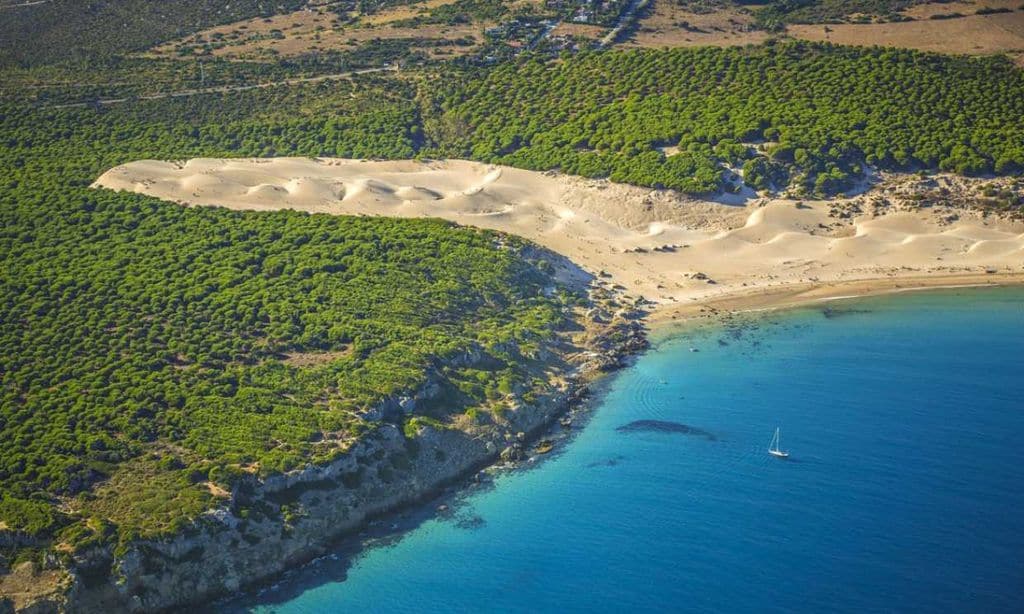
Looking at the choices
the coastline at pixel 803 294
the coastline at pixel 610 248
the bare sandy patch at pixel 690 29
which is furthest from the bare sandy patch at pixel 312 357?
the bare sandy patch at pixel 690 29

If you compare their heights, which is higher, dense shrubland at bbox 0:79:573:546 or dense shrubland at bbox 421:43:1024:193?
dense shrubland at bbox 421:43:1024:193

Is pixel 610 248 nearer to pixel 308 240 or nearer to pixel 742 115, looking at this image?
pixel 742 115

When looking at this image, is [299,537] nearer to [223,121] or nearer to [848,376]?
[848,376]

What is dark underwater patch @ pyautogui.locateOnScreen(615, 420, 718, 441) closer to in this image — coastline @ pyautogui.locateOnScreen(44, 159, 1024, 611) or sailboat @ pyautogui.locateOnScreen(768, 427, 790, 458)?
sailboat @ pyautogui.locateOnScreen(768, 427, 790, 458)

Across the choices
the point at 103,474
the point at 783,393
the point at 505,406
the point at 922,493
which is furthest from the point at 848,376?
the point at 103,474

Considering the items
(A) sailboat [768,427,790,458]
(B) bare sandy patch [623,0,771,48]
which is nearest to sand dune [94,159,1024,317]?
(A) sailboat [768,427,790,458]

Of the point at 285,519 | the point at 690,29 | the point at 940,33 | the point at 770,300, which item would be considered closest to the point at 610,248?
the point at 770,300

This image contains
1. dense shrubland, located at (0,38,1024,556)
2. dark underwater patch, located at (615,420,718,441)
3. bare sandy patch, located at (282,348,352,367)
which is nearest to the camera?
dense shrubland, located at (0,38,1024,556)
